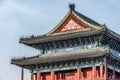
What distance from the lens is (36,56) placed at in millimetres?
61062

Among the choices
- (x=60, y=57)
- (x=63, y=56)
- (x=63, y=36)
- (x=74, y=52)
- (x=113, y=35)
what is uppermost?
(x=63, y=36)

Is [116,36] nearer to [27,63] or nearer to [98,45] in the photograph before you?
[98,45]

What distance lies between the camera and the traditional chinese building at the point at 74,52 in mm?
55219

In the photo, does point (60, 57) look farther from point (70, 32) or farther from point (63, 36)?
Answer: point (70, 32)

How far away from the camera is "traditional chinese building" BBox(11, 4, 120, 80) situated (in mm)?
55219

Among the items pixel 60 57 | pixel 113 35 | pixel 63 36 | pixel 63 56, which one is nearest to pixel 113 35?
pixel 113 35

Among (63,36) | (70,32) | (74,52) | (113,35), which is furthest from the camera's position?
(70,32)

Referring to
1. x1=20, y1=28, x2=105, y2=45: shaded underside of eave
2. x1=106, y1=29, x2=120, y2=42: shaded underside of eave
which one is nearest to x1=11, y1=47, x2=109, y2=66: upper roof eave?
x1=20, y1=28, x2=105, y2=45: shaded underside of eave

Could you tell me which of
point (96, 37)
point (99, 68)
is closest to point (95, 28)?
point (96, 37)

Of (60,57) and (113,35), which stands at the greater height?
(113,35)

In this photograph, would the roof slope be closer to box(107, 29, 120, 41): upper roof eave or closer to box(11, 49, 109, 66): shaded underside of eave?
box(107, 29, 120, 41): upper roof eave

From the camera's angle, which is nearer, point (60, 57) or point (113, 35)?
point (113, 35)

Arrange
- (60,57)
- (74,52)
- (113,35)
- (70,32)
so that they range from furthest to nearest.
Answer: (70,32) → (74,52) → (60,57) → (113,35)

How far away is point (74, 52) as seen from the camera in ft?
190
